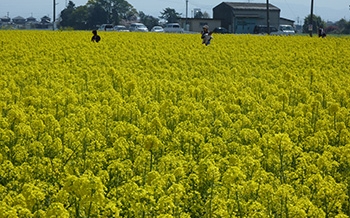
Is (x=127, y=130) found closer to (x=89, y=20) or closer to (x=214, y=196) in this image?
(x=214, y=196)

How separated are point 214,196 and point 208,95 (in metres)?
6.77

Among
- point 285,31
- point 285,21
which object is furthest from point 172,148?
point 285,21

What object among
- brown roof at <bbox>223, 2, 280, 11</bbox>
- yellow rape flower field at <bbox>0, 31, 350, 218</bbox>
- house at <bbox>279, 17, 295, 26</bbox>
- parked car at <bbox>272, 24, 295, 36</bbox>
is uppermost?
brown roof at <bbox>223, 2, 280, 11</bbox>

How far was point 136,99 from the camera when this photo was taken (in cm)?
1197

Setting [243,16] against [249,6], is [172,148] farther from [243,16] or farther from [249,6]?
[249,6]

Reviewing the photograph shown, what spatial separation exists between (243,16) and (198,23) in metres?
6.00

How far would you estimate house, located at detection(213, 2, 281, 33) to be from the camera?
244ft

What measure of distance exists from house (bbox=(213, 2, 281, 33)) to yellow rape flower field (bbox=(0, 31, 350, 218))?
58.5 meters

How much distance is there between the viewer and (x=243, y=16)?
7538 centimetres

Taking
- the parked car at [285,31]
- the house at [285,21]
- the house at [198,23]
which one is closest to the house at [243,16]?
the house at [198,23]

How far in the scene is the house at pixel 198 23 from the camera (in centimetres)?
7562

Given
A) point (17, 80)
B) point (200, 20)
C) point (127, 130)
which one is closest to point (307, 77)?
point (17, 80)

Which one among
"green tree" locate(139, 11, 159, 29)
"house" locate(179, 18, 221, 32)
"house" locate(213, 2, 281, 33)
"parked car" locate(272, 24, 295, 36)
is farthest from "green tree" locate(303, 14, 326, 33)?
"green tree" locate(139, 11, 159, 29)

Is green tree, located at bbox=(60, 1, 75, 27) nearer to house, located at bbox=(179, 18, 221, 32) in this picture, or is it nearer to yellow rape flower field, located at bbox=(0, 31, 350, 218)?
house, located at bbox=(179, 18, 221, 32)
